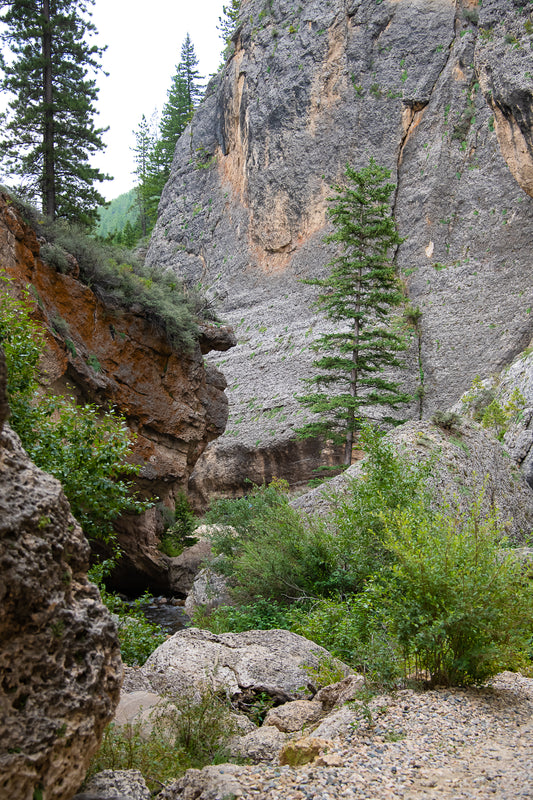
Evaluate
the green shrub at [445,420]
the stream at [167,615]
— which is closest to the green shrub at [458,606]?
the green shrub at [445,420]

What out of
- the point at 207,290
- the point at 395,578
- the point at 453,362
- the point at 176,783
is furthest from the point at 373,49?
the point at 176,783

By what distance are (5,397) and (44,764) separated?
77.1 inches

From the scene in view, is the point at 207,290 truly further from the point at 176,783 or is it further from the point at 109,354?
the point at 176,783

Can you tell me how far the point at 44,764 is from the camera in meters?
3.18

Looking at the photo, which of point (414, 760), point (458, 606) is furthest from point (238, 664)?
point (414, 760)

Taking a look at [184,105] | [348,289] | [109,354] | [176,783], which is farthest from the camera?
[184,105]

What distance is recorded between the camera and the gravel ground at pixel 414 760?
13.1 ft

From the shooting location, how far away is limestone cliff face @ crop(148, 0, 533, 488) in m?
30.4

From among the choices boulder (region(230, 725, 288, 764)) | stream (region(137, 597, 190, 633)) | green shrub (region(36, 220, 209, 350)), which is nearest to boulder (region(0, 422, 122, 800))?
boulder (region(230, 725, 288, 764))

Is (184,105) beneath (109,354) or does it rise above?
above

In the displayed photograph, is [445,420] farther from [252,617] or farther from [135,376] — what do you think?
[135,376]

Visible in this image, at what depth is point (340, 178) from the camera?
38.3m

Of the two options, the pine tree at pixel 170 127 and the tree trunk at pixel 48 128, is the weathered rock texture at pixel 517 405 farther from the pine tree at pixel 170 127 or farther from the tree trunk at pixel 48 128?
the pine tree at pixel 170 127

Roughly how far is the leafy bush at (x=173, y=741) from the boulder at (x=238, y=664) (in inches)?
23.9
